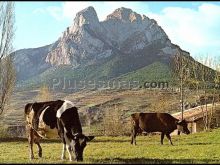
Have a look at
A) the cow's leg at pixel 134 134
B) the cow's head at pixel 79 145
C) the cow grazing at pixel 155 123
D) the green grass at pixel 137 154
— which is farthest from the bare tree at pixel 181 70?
the cow's head at pixel 79 145

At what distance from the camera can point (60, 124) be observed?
16109 mm

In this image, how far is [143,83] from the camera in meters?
200

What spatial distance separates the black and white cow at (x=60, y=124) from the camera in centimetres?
1492

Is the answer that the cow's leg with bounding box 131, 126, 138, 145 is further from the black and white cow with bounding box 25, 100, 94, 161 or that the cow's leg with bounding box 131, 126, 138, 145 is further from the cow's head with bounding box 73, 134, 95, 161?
the cow's head with bounding box 73, 134, 95, 161

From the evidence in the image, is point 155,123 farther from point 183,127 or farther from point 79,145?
point 79,145

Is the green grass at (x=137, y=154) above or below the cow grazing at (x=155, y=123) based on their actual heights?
below

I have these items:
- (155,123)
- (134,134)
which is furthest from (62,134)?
(155,123)

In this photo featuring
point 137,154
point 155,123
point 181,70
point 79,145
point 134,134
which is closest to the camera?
point 79,145

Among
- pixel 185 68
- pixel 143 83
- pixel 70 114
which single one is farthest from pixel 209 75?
pixel 143 83

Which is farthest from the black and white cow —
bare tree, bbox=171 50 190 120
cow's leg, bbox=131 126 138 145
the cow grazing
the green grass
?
bare tree, bbox=171 50 190 120

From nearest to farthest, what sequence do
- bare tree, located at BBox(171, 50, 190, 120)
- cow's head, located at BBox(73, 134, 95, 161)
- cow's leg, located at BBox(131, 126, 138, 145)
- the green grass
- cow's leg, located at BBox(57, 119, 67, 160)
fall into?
cow's head, located at BBox(73, 134, 95, 161) → the green grass → cow's leg, located at BBox(57, 119, 67, 160) → cow's leg, located at BBox(131, 126, 138, 145) → bare tree, located at BBox(171, 50, 190, 120)

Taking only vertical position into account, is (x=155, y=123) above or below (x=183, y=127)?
above

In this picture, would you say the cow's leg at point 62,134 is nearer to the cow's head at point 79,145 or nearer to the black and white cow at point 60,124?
the black and white cow at point 60,124

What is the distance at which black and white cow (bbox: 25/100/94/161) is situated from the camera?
48.9 ft
